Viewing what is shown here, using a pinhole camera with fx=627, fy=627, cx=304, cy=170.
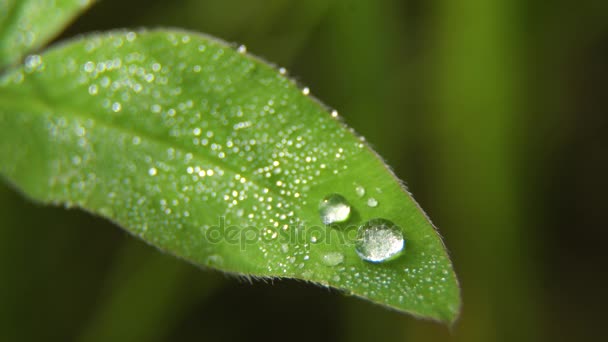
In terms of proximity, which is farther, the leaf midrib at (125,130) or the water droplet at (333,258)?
the leaf midrib at (125,130)

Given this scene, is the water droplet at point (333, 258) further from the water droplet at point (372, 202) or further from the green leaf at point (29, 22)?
the green leaf at point (29, 22)

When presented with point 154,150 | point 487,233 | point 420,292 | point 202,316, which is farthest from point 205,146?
point 487,233

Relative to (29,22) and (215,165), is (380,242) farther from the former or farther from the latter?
(29,22)

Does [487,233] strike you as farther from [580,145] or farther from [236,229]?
[236,229]

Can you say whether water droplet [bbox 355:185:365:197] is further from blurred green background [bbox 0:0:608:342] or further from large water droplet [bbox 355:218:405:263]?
blurred green background [bbox 0:0:608:342]

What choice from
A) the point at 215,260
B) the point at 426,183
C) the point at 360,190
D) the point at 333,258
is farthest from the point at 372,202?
the point at 426,183

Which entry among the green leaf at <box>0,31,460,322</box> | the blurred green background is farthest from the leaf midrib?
the blurred green background

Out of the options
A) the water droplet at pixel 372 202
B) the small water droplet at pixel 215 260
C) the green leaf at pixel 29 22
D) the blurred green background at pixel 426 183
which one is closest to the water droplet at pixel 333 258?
the water droplet at pixel 372 202
